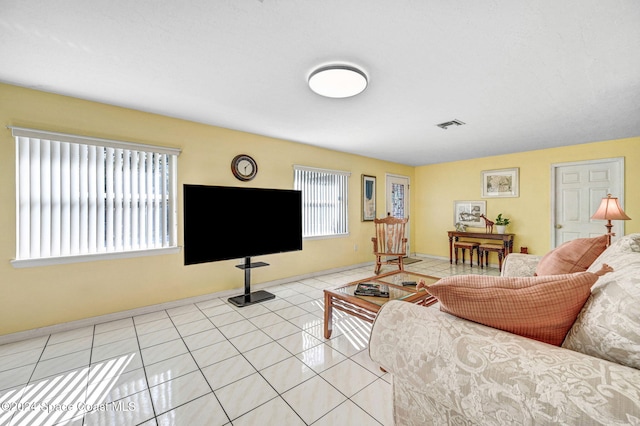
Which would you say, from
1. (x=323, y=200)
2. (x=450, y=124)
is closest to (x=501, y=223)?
(x=450, y=124)

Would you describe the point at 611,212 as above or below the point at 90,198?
below

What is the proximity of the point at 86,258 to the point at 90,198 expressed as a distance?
0.61 m

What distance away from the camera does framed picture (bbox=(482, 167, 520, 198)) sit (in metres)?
4.94

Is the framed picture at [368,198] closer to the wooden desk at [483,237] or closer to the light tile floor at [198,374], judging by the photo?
the wooden desk at [483,237]

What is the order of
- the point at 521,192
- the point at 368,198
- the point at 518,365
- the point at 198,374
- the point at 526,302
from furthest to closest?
1. the point at 368,198
2. the point at 521,192
3. the point at 198,374
4. the point at 526,302
5. the point at 518,365

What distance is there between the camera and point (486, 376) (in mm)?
765

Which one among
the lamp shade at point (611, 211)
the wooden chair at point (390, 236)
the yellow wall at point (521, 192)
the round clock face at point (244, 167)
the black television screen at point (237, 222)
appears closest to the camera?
the black television screen at point (237, 222)

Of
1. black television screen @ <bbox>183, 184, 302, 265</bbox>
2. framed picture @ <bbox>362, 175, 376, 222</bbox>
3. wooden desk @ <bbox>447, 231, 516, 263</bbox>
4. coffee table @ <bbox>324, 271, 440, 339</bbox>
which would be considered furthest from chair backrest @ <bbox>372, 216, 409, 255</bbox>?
coffee table @ <bbox>324, 271, 440, 339</bbox>

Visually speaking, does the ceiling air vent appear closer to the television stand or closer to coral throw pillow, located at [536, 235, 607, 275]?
coral throw pillow, located at [536, 235, 607, 275]

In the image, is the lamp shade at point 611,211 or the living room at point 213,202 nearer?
the living room at point 213,202

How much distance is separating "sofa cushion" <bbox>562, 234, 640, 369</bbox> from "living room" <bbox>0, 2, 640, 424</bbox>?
282 cm

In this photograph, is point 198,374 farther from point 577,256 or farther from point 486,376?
point 577,256

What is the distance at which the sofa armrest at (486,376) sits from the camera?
0.62 meters

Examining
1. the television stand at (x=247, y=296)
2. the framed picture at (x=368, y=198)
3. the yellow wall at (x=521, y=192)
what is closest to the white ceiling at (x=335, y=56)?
the yellow wall at (x=521, y=192)
